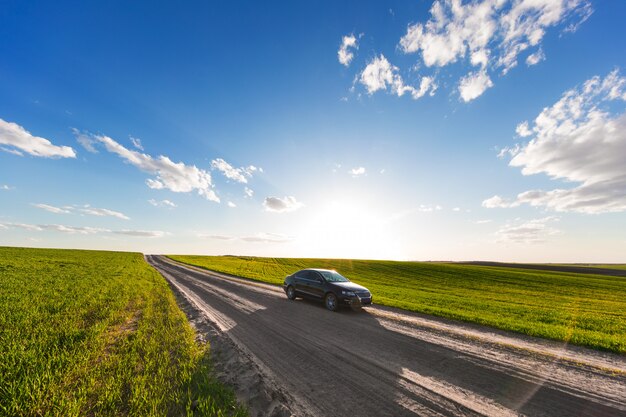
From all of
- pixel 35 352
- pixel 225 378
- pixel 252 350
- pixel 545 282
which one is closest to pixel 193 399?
pixel 225 378

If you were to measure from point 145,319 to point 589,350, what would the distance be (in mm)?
Answer: 12479

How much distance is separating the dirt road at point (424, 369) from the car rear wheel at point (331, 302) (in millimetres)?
1683

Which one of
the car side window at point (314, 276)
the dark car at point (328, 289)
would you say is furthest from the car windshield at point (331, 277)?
the car side window at point (314, 276)

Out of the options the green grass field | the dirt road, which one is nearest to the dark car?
the dirt road

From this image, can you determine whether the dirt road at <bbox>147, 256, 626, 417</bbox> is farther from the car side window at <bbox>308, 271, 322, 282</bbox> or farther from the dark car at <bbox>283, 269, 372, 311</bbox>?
the car side window at <bbox>308, 271, 322, 282</bbox>

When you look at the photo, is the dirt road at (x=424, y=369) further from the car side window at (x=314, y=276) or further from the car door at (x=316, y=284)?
the car side window at (x=314, y=276)

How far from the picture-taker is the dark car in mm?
10211

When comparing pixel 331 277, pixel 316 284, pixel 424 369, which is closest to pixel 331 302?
pixel 316 284

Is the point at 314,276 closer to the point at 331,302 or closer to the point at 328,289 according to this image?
the point at 328,289

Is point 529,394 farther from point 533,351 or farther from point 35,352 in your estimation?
point 35,352

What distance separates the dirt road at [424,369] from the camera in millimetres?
3787

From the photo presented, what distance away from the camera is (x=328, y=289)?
10.9 m

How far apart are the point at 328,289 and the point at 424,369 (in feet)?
20.0

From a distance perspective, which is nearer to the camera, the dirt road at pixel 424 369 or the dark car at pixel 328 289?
the dirt road at pixel 424 369
